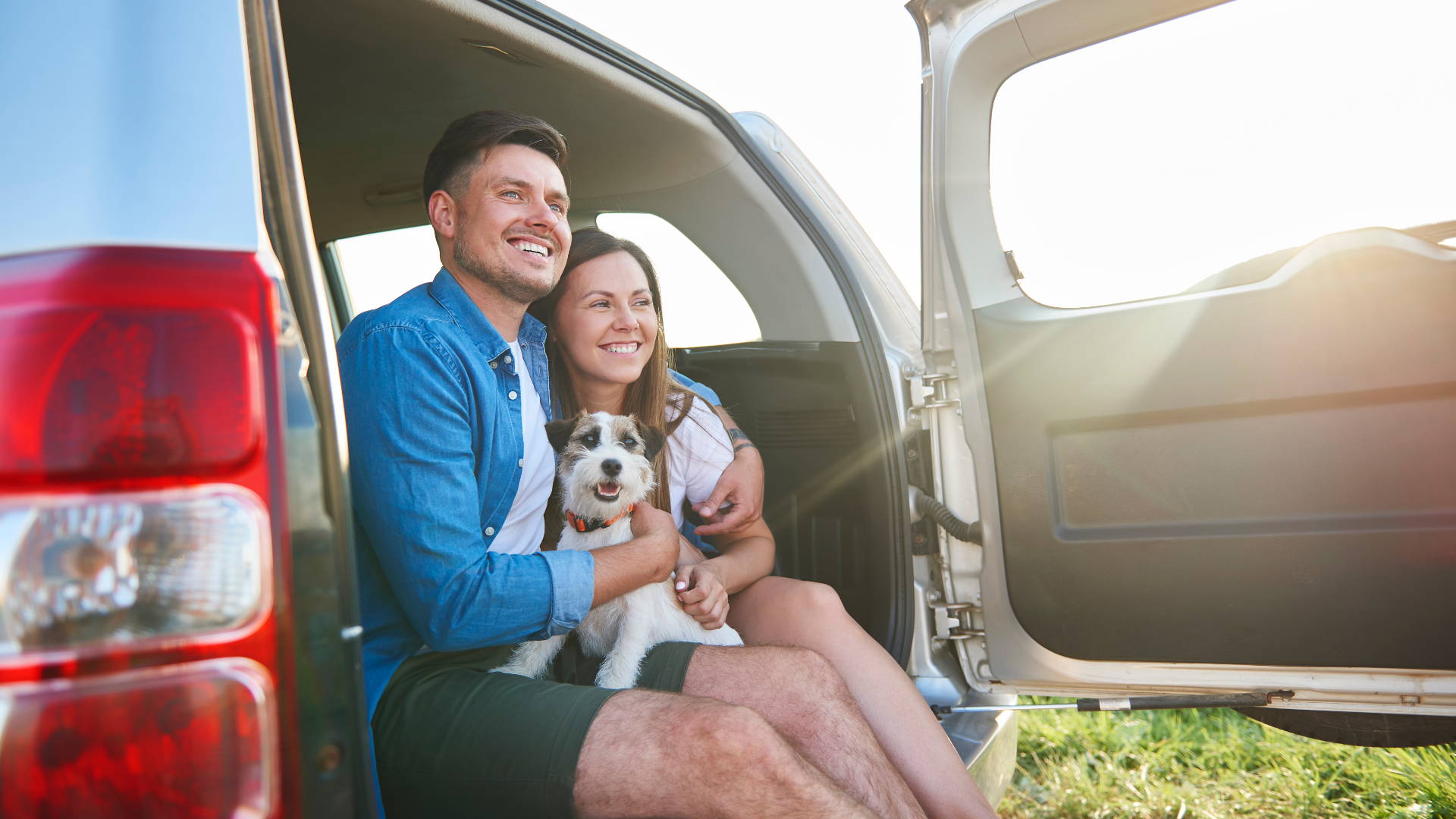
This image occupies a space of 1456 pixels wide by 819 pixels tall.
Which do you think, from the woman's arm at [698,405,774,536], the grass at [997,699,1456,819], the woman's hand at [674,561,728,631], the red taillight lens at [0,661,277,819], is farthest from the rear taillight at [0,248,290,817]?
the grass at [997,699,1456,819]

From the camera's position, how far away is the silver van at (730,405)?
30.0 inches

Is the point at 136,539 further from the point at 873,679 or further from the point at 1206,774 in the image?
the point at 1206,774

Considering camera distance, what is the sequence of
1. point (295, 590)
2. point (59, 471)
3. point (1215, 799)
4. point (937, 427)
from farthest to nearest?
point (1215, 799) → point (937, 427) → point (295, 590) → point (59, 471)

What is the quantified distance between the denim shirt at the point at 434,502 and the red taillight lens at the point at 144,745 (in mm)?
822

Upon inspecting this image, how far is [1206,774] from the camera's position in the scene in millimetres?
3295

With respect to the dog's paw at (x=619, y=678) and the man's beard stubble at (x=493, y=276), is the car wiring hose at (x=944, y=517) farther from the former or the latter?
the man's beard stubble at (x=493, y=276)

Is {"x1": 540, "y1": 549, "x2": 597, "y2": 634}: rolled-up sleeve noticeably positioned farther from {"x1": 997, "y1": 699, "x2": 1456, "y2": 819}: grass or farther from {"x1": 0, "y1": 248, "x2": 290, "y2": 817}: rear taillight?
{"x1": 997, "y1": 699, "x2": 1456, "y2": 819}: grass

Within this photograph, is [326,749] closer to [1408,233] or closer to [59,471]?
[59,471]

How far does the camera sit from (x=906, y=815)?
6.06ft

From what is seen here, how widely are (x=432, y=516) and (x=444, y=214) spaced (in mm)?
908

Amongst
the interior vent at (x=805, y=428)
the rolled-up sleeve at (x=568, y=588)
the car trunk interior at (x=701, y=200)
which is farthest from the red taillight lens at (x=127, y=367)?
the interior vent at (x=805, y=428)

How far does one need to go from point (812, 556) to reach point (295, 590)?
7.38 feet

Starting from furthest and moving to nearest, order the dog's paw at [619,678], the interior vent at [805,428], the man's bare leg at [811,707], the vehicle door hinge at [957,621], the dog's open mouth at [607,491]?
the interior vent at [805,428] → the vehicle door hinge at [957,621] → the dog's open mouth at [607,491] → the dog's paw at [619,678] → the man's bare leg at [811,707]

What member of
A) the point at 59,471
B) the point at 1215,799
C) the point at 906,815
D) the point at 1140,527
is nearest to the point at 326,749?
the point at 59,471
